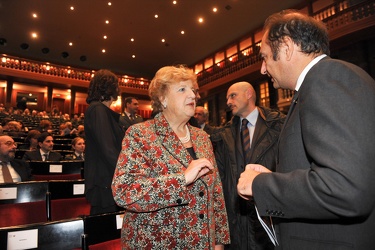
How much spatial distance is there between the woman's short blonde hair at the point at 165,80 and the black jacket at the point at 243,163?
0.94 metres

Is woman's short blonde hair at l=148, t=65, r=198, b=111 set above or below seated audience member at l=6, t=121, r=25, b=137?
below

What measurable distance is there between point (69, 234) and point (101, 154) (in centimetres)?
63

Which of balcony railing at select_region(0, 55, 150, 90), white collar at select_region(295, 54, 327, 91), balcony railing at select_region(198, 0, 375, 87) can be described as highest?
balcony railing at select_region(0, 55, 150, 90)

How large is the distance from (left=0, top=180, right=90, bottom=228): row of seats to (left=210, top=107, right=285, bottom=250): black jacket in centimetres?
132

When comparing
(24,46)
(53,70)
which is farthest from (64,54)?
(24,46)

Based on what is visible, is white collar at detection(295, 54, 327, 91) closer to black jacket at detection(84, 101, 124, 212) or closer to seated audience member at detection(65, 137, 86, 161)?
black jacket at detection(84, 101, 124, 212)

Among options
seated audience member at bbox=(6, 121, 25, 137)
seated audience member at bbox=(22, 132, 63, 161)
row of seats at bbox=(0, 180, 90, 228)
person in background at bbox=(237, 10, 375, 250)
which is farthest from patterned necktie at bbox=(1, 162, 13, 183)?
seated audience member at bbox=(6, 121, 25, 137)

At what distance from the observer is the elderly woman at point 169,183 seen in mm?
1159

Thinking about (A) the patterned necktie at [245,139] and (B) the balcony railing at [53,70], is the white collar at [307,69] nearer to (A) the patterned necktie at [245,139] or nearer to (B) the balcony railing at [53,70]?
(A) the patterned necktie at [245,139]

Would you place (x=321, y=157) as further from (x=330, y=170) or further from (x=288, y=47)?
(x=288, y=47)

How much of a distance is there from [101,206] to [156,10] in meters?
11.2

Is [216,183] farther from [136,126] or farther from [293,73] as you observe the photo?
[293,73]

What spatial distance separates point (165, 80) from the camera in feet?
4.93

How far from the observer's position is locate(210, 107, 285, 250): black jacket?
2068 millimetres
